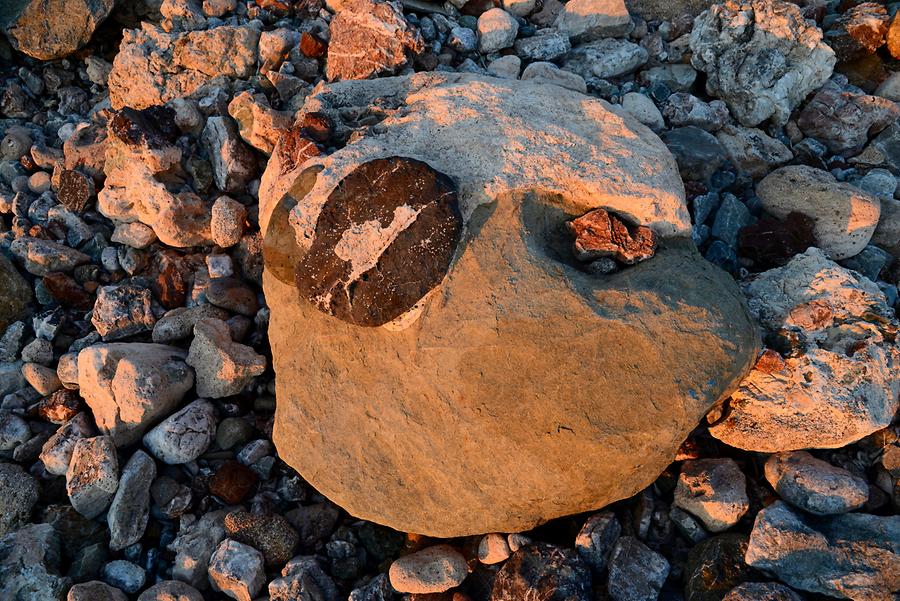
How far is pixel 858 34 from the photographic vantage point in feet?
15.1

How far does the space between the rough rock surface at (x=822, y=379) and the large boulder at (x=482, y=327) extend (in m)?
0.37

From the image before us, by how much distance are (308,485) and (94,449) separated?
1.16 metres

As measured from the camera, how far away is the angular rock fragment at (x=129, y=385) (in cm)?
331

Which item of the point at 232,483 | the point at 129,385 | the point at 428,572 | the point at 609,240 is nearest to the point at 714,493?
the point at 609,240

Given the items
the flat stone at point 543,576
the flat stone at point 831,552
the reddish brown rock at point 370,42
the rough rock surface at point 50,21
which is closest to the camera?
the flat stone at point 831,552

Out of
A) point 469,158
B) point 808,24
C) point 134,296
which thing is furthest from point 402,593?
point 808,24

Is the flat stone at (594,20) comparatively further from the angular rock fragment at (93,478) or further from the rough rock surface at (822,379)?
the angular rock fragment at (93,478)

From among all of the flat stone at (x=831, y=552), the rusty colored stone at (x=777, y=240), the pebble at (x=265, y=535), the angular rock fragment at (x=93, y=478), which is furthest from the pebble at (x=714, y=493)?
the angular rock fragment at (x=93, y=478)

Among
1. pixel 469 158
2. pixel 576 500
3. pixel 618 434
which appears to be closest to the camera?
pixel 618 434

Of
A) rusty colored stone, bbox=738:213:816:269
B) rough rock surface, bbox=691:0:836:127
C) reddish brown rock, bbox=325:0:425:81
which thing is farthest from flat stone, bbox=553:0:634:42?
rusty colored stone, bbox=738:213:816:269

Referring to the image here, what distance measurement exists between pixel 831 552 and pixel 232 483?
2.99m

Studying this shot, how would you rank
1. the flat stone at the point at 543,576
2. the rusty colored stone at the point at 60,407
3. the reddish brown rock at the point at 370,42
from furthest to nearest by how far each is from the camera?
1. the reddish brown rock at the point at 370,42
2. the rusty colored stone at the point at 60,407
3. the flat stone at the point at 543,576

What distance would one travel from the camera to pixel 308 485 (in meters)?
3.38

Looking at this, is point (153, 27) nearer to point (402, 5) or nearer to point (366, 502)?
point (402, 5)
